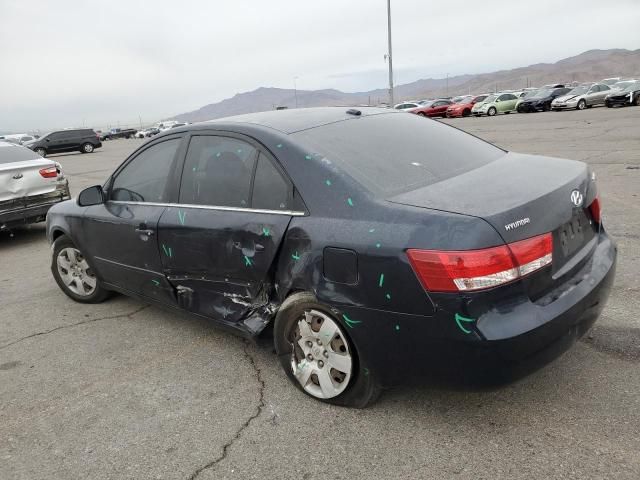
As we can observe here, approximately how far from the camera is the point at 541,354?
2441 millimetres

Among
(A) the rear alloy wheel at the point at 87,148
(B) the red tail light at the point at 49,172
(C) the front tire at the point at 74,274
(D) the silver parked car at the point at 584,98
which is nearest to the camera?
(C) the front tire at the point at 74,274

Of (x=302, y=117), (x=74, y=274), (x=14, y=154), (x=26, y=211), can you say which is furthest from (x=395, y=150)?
(x=14, y=154)

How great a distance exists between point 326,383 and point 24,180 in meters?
6.43

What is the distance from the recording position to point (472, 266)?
231 cm

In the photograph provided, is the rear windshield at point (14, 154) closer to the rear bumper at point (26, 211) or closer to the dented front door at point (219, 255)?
the rear bumper at point (26, 211)

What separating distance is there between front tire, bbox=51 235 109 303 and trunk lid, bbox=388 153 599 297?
10.7 ft

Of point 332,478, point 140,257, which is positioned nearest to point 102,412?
point 140,257

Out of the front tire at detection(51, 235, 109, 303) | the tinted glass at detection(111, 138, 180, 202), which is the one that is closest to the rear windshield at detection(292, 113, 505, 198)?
the tinted glass at detection(111, 138, 180, 202)

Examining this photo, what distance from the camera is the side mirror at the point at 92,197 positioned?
4.30 metres

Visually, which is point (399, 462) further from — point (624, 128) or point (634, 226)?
point (624, 128)

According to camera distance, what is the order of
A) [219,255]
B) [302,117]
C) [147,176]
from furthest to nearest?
[147,176] < [302,117] < [219,255]

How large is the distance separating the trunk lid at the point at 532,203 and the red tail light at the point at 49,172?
6798 millimetres

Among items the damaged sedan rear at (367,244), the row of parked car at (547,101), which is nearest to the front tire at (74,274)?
the damaged sedan rear at (367,244)

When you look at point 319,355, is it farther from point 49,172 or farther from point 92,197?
point 49,172
